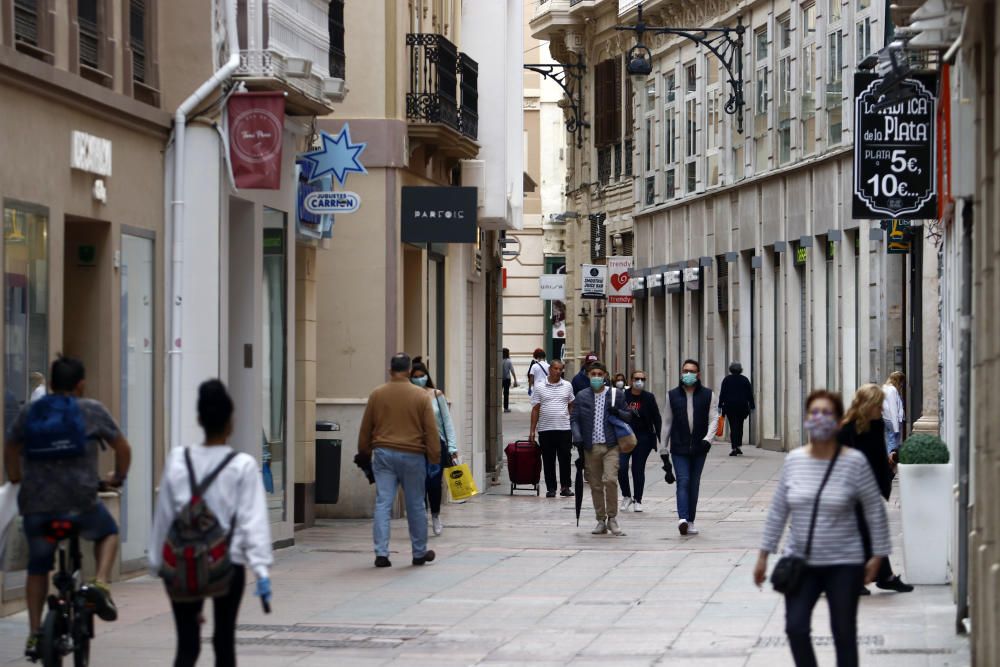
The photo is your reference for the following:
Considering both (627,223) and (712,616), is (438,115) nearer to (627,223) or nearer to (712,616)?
(712,616)

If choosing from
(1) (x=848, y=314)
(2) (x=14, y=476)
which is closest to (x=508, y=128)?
(1) (x=848, y=314)

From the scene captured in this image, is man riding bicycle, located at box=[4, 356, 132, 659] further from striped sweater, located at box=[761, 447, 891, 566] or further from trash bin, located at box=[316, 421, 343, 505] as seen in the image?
trash bin, located at box=[316, 421, 343, 505]

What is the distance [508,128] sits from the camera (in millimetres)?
31656

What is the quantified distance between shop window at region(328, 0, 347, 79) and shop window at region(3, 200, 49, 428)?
25.8 ft

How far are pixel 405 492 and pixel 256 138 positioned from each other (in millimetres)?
3401

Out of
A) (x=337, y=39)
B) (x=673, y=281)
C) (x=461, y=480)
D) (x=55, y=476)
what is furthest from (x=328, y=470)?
(x=673, y=281)

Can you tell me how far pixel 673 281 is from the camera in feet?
162

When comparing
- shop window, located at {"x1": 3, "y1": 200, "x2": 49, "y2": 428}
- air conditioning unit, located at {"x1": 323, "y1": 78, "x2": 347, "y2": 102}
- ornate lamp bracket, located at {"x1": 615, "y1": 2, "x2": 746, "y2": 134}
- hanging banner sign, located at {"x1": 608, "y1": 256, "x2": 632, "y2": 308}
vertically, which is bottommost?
Answer: shop window, located at {"x1": 3, "y1": 200, "x2": 49, "y2": 428}

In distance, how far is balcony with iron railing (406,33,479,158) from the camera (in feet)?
83.8

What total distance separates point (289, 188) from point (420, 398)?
3.79 m

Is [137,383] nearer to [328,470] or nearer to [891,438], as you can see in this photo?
[328,470]

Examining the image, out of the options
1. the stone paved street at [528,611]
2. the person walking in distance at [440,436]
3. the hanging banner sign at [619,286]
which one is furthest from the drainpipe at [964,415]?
the hanging banner sign at [619,286]

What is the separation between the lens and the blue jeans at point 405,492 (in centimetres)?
1844

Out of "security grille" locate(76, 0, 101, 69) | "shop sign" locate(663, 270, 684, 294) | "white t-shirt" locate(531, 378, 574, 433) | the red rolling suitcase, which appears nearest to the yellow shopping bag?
"white t-shirt" locate(531, 378, 574, 433)
